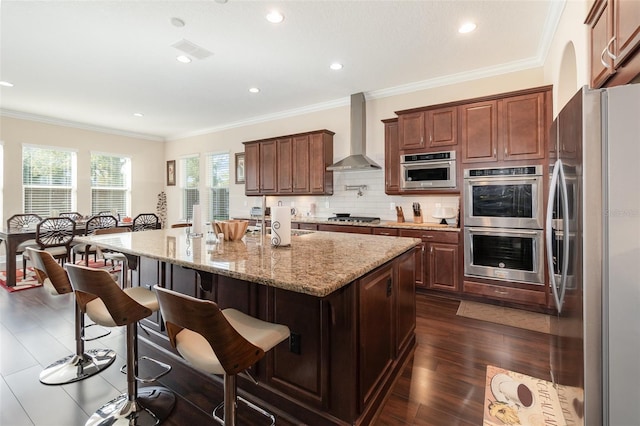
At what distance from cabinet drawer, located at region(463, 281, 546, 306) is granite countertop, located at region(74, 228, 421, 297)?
166cm

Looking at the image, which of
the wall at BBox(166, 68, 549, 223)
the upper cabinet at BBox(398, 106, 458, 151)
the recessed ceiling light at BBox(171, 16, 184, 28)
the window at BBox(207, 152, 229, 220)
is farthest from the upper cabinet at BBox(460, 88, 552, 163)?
the window at BBox(207, 152, 229, 220)

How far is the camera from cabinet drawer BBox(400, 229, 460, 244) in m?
3.66

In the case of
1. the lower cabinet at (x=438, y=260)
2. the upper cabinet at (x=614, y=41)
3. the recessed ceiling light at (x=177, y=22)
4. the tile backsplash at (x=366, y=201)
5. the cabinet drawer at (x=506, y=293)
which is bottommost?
the cabinet drawer at (x=506, y=293)

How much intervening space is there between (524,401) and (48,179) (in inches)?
328

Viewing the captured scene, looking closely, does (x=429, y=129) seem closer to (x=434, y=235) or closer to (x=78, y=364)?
(x=434, y=235)

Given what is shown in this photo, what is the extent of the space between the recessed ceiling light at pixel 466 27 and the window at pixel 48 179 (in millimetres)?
7442

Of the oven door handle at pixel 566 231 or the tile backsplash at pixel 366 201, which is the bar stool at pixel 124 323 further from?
the tile backsplash at pixel 366 201

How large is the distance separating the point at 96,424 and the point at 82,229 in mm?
4495

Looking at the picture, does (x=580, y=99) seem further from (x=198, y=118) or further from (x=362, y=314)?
(x=198, y=118)

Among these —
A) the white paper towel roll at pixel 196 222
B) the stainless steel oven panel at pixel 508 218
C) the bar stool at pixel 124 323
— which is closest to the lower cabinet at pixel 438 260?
the stainless steel oven panel at pixel 508 218

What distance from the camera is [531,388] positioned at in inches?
78.3

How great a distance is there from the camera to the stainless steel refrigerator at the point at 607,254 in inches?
44.1

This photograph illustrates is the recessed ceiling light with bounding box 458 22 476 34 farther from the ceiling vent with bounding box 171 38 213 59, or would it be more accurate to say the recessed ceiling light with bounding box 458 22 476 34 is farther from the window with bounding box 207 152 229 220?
the window with bounding box 207 152 229 220

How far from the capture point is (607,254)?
3.78ft
